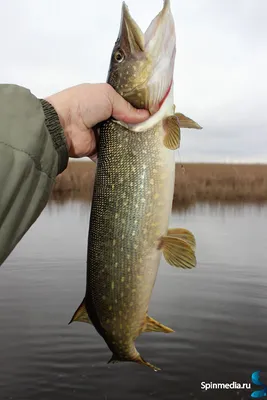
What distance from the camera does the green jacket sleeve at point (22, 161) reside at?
217 centimetres

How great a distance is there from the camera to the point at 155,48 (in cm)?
264

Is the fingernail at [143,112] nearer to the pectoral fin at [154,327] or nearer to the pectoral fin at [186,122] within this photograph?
the pectoral fin at [186,122]

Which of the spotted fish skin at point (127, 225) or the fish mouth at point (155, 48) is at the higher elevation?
the fish mouth at point (155, 48)

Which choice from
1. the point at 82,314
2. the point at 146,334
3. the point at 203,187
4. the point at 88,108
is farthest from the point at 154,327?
the point at 203,187

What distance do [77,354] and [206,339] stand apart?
2290 millimetres

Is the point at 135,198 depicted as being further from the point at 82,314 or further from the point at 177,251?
the point at 82,314

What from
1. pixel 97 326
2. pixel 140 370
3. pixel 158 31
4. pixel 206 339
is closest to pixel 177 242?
pixel 97 326

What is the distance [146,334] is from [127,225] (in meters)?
6.58

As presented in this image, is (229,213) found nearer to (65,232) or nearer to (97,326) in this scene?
(65,232)

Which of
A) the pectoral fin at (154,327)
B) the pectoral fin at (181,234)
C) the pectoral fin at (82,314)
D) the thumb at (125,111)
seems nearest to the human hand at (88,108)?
the thumb at (125,111)

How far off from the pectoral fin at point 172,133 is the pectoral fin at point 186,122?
0.33 ft

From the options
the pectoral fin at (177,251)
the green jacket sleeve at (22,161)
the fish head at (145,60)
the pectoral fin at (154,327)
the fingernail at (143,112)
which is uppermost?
the fish head at (145,60)

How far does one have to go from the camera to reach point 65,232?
16.9m

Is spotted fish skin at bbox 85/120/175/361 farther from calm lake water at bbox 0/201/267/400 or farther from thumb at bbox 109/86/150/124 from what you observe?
calm lake water at bbox 0/201/267/400
